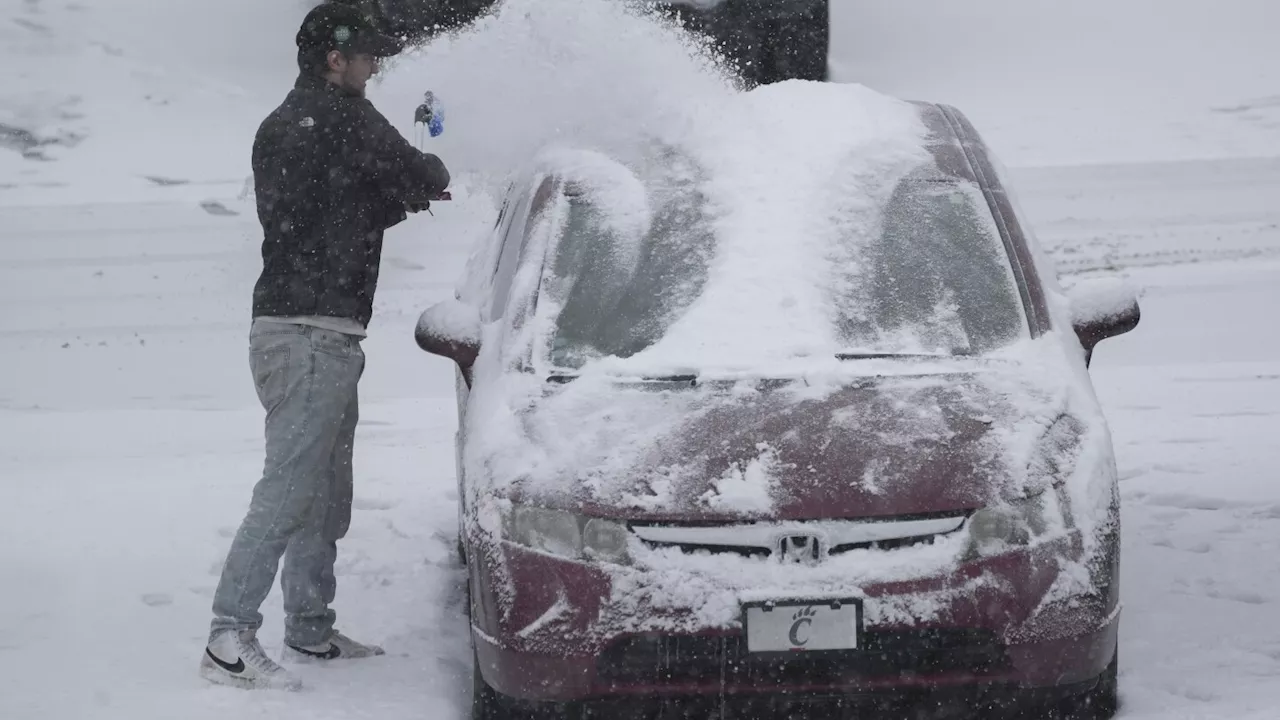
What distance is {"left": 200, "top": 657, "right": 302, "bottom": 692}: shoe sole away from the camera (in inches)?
165

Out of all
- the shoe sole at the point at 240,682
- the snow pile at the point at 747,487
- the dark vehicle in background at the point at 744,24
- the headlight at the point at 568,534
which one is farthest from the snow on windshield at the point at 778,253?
the dark vehicle in background at the point at 744,24

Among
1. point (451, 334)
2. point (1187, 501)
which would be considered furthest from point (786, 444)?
point (1187, 501)

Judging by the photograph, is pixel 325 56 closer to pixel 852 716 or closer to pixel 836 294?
pixel 836 294

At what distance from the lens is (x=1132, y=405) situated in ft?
24.3

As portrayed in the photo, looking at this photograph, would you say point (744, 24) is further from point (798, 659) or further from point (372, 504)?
point (798, 659)

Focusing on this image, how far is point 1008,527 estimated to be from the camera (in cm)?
345

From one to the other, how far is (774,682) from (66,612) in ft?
8.79

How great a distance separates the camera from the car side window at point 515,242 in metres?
4.47

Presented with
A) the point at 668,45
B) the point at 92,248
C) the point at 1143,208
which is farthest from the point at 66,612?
the point at 1143,208

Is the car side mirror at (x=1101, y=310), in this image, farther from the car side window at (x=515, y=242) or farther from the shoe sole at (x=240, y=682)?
the shoe sole at (x=240, y=682)

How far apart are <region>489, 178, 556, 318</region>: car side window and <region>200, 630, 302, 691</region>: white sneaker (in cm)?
115

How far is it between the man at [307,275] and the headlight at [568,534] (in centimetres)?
96

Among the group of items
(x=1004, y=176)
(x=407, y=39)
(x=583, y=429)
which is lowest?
(x=407, y=39)

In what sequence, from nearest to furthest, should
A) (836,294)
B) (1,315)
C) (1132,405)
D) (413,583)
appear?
(836,294) < (413,583) < (1132,405) < (1,315)
